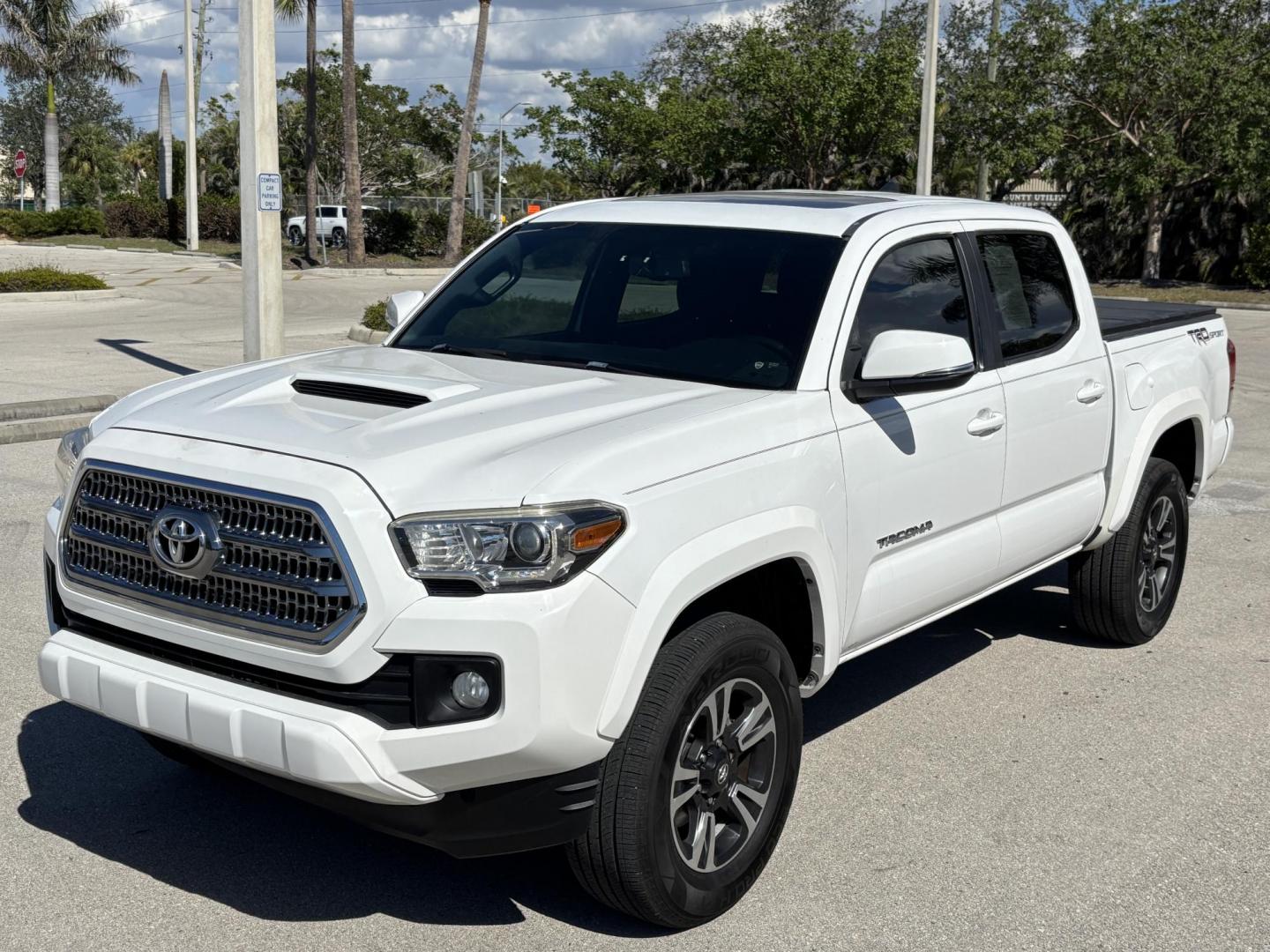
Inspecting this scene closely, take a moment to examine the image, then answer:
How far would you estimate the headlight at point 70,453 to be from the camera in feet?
12.9

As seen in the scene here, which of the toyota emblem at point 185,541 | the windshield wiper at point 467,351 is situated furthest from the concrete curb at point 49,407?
the toyota emblem at point 185,541

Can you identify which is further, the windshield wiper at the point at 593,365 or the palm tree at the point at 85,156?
the palm tree at the point at 85,156

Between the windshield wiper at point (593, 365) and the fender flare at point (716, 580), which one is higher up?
the windshield wiper at point (593, 365)

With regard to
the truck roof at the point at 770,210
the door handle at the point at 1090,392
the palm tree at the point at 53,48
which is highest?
the palm tree at the point at 53,48

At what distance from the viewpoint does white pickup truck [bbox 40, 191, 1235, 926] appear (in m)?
3.19

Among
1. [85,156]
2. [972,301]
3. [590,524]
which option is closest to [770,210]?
[972,301]

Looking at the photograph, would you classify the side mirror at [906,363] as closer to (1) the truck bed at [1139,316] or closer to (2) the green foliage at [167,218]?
(1) the truck bed at [1139,316]

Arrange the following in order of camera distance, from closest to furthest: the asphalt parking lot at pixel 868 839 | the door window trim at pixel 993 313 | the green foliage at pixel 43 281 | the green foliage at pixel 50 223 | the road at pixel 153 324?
the asphalt parking lot at pixel 868 839 → the door window trim at pixel 993 313 → the road at pixel 153 324 → the green foliage at pixel 43 281 → the green foliage at pixel 50 223

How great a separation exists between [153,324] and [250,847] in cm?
1806

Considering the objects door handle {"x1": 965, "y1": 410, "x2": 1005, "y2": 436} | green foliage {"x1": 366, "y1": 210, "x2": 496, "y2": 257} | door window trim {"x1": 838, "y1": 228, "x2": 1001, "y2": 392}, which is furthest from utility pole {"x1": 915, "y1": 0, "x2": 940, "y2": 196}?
green foliage {"x1": 366, "y1": 210, "x2": 496, "y2": 257}

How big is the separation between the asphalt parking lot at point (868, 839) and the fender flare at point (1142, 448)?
2.23 feet

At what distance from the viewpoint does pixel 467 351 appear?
4.82 m

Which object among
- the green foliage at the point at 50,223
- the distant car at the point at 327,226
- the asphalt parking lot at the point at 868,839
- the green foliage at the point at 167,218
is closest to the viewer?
the asphalt parking lot at the point at 868,839

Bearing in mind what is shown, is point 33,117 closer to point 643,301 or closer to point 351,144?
point 351,144
